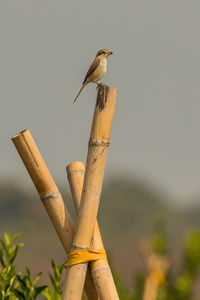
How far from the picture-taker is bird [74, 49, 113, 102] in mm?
3092

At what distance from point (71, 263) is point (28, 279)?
603 mm

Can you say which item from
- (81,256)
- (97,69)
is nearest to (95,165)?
(81,256)

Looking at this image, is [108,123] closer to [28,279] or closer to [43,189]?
[43,189]

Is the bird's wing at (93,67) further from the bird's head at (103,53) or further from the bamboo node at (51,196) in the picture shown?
the bamboo node at (51,196)

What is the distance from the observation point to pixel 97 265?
8.24ft

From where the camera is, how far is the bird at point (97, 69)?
10.1 feet

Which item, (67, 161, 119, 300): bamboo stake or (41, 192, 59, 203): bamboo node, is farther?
(41, 192, 59, 203): bamboo node

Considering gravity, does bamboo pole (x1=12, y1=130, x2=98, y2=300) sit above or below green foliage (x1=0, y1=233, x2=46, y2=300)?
above

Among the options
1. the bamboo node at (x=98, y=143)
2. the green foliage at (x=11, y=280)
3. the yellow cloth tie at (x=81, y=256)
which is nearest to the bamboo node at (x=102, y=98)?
the bamboo node at (x=98, y=143)

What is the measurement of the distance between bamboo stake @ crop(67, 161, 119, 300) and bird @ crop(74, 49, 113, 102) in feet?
1.79

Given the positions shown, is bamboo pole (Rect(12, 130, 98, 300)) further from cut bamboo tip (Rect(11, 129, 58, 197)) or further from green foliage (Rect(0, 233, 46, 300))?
green foliage (Rect(0, 233, 46, 300))

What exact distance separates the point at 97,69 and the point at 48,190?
3.05 ft

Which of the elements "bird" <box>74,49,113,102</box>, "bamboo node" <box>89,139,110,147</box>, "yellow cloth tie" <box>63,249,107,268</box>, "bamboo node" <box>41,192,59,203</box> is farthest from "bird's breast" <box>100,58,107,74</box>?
"yellow cloth tie" <box>63,249,107,268</box>

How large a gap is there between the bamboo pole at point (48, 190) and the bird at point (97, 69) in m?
0.62
